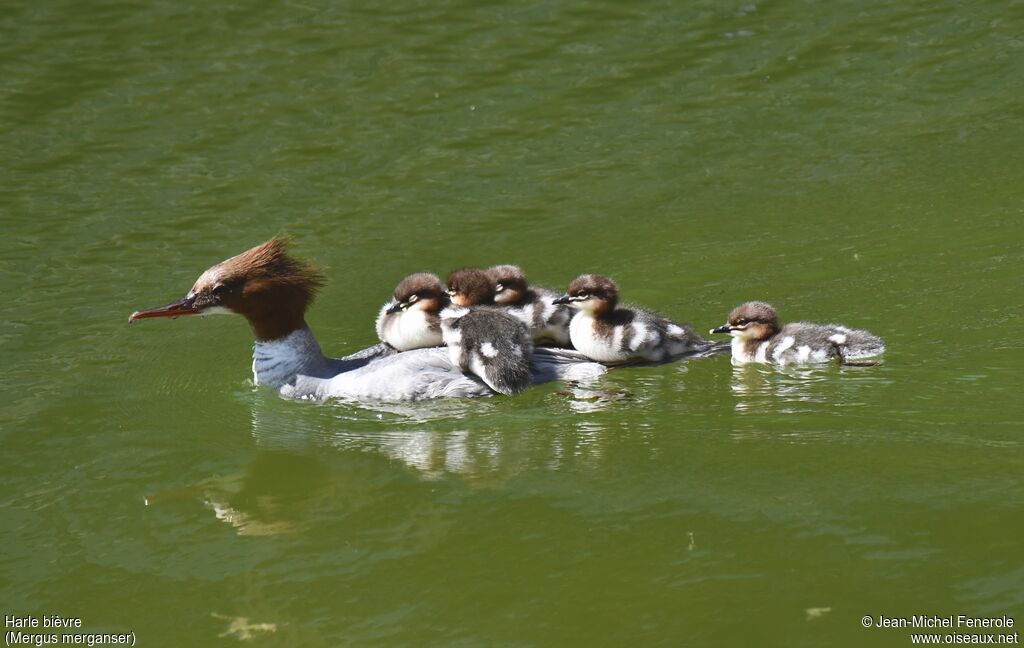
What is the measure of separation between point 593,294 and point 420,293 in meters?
0.80

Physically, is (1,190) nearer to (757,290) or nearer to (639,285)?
(639,285)

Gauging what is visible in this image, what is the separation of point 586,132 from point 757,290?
3.01m

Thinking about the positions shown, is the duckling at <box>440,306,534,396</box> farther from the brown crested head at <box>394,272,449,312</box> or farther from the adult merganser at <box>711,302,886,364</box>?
the adult merganser at <box>711,302,886,364</box>

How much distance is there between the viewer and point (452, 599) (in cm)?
433

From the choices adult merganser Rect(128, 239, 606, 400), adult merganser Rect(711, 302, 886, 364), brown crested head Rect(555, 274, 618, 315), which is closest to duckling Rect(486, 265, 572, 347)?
brown crested head Rect(555, 274, 618, 315)

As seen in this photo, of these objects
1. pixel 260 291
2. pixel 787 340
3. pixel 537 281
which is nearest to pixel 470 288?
pixel 260 291

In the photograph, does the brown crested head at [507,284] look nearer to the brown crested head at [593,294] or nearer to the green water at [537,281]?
the brown crested head at [593,294]

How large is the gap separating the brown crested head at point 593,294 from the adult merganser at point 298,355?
0.85ft

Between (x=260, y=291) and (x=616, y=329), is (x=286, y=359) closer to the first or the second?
(x=260, y=291)

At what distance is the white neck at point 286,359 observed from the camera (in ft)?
21.0

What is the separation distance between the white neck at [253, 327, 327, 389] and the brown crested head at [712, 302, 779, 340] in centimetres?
194

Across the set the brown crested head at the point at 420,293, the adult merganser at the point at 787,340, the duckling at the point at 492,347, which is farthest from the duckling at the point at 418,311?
the adult merganser at the point at 787,340

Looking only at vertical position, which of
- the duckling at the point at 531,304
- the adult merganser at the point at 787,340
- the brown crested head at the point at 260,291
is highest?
the brown crested head at the point at 260,291

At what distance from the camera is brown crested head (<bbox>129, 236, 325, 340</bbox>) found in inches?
248
